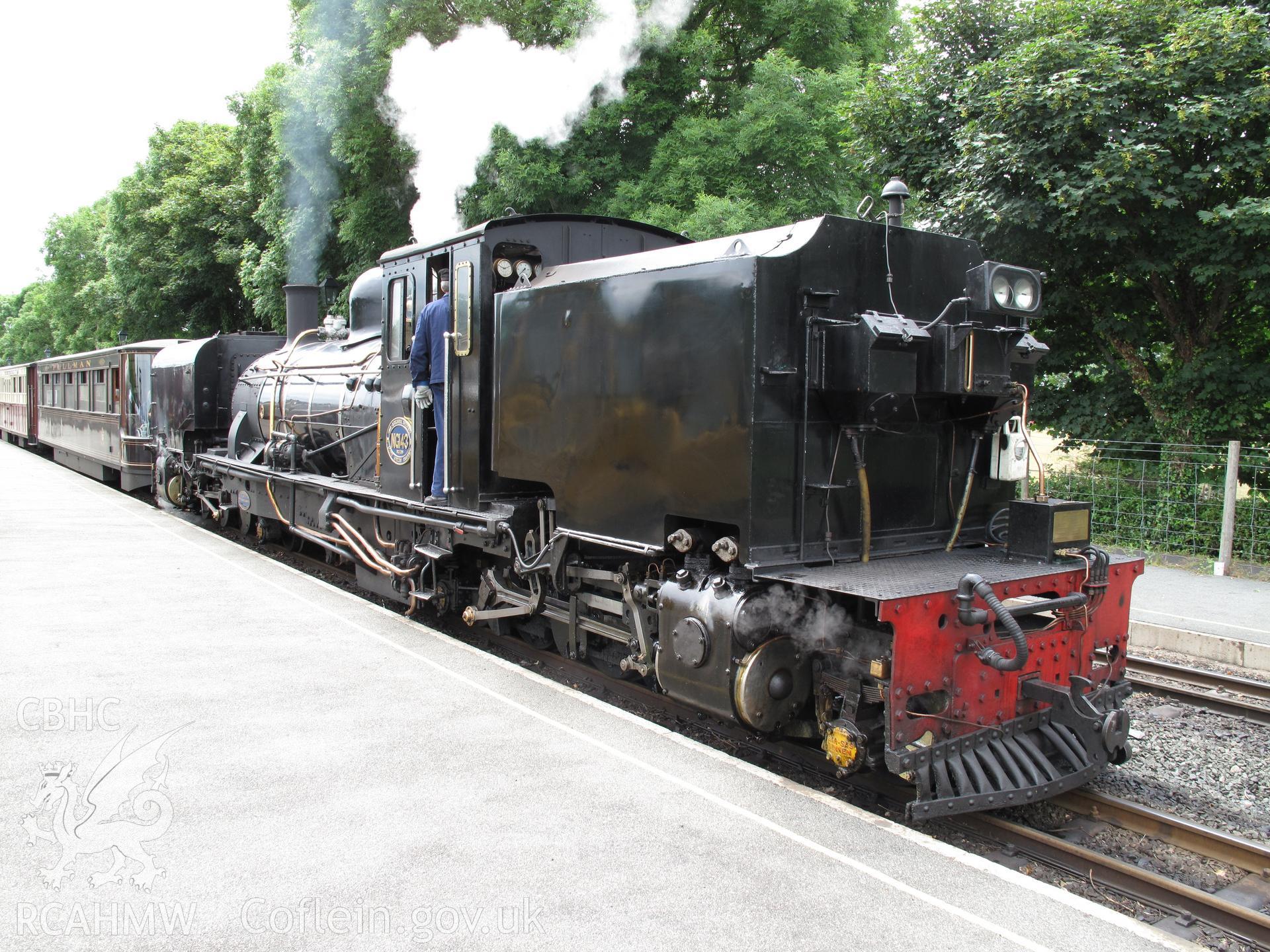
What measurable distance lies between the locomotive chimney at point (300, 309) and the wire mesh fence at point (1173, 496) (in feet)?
31.4

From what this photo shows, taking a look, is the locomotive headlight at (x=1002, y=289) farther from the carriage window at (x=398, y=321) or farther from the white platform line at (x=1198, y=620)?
the carriage window at (x=398, y=321)

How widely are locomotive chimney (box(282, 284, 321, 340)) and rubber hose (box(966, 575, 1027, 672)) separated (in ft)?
31.4

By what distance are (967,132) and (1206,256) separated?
2.82m

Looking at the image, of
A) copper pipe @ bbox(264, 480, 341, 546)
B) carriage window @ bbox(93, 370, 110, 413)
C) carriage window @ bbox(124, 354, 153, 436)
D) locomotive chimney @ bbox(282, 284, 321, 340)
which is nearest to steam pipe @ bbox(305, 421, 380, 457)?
copper pipe @ bbox(264, 480, 341, 546)

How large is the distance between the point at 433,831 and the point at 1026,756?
2472 mm

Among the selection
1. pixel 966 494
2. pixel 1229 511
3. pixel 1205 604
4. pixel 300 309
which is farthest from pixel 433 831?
pixel 300 309

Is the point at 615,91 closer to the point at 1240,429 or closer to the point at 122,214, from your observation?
the point at 1240,429


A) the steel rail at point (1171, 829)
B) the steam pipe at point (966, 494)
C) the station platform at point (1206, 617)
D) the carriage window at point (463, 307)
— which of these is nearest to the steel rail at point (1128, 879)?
the steel rail at point (1171, 829)

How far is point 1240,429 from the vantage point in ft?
32.3

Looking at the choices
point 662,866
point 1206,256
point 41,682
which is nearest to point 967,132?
point 1206,256

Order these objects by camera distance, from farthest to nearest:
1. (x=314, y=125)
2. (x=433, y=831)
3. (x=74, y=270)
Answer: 1. (x=74, y=270)
2. (x=314, y=125)
3. (x=433, y=831)

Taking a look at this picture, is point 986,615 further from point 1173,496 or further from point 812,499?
point 1173,496

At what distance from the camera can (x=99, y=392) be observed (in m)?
17.1

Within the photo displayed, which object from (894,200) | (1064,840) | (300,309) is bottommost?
(1064,840)
